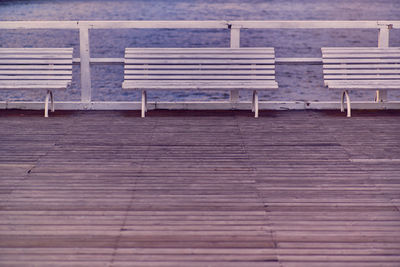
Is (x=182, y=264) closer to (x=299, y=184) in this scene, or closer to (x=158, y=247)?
(x=158, y=247)

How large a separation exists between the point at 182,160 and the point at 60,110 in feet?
8.58

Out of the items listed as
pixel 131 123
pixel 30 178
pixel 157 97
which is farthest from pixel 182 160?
pixel 157 97

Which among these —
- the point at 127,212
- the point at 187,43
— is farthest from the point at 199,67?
the point at 187,43

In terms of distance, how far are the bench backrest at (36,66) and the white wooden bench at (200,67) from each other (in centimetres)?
67

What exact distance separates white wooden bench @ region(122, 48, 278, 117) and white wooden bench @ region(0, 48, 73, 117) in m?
0.68

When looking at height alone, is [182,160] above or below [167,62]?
below

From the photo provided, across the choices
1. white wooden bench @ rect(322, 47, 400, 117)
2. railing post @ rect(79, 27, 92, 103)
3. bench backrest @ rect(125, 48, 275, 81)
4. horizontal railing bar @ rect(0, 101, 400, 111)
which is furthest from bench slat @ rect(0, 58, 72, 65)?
white wooden bench @ rect(322, 47, 400, 117)

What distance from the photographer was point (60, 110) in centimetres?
658

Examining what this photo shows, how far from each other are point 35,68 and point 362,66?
354 centimetres

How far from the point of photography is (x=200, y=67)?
20.8 ft

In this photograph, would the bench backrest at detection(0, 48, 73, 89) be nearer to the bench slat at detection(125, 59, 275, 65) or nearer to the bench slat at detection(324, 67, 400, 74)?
the bench slat at detection(125, 59, 275, 65)

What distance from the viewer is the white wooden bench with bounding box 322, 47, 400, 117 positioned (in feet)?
20.7

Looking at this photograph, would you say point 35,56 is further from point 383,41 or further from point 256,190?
point 383,41

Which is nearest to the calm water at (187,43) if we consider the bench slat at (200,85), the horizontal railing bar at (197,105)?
the horizontal railing bar at (197,105)
